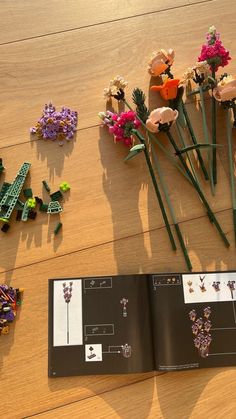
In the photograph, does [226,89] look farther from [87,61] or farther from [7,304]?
[7,304]

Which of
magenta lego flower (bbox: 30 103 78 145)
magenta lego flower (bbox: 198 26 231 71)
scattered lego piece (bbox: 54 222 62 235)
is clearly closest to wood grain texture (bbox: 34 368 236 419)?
scattered lego piece (bbox: 54 222 62 235)

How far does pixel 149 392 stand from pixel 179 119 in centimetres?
61

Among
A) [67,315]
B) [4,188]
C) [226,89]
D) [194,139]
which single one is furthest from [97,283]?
[226,89]

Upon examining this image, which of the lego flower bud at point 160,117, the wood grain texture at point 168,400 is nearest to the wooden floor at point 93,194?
the wood grain texture at point 168,400

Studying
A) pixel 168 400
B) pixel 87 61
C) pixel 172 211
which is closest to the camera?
pixel 168 400

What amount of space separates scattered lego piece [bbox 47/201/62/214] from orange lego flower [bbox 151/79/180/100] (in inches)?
13.8

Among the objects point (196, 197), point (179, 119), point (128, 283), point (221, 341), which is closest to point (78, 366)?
point (128, 283)

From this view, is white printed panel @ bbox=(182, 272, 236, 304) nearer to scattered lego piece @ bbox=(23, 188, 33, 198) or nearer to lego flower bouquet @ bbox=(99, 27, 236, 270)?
lego flower bouquet @ bbox=(99, 27, 236, 270)

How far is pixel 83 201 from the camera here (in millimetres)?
1021

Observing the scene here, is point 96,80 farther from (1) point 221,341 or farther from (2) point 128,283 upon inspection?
(1) point 221,341

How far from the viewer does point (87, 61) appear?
1117 mm

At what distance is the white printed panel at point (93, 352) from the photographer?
92 cm

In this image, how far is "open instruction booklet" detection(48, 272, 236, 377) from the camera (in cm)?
92

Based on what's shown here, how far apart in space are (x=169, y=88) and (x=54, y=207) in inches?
14.7
